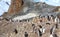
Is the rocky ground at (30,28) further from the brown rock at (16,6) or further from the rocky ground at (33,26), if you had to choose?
the brown rock at (16,6)

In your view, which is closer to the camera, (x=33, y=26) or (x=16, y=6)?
(x=33, y=26)

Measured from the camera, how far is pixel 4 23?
4.46 feet

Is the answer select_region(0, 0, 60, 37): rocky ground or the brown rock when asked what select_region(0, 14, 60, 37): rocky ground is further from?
the brown rock

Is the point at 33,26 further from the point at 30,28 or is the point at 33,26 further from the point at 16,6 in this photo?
the point at 16,6

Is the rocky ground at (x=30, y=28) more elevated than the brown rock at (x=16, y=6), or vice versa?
the brown rock at (x=16, y=6)

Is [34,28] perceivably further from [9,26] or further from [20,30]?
[9,26]

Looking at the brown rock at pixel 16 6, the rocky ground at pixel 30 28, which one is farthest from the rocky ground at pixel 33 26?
the brown rock at pixel 16 6

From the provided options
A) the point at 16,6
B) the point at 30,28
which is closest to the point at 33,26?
the point at 30,28

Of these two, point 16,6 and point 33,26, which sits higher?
point 16,6

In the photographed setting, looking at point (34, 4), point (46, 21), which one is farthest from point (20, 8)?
point (46, 21)

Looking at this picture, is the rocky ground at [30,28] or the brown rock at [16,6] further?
the brown rock at [16,6]

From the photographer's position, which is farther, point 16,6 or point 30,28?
point 16,6

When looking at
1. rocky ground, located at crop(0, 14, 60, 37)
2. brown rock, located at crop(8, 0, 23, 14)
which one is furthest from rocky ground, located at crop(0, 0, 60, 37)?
brown rock, located at crop(8, 0, 23, 14)

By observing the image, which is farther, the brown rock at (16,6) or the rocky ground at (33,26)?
the brown rock at (16,6)
